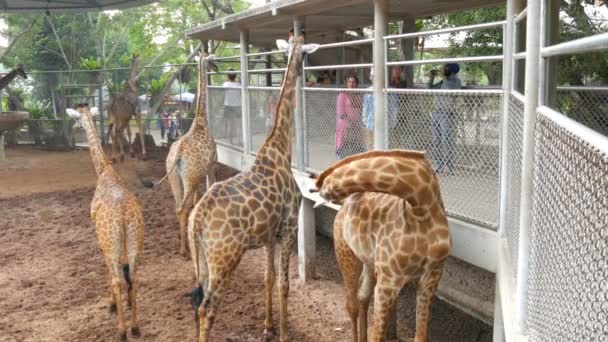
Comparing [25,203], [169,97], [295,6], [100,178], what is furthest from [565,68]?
[169,97]

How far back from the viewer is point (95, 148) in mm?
6418

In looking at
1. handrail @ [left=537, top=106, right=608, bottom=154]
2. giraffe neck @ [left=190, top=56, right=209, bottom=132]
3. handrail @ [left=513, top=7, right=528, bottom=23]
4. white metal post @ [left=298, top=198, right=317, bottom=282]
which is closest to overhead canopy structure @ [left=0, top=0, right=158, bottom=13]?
giraffe neck @ [left=190, top=56, right=209, bottom=132]

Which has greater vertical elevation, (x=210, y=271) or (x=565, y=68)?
(x=565, y=68)

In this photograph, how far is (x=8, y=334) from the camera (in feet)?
18.4

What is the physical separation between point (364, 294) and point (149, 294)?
9.46 ft

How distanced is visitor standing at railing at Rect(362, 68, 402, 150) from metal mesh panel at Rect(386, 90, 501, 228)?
85 millimetres

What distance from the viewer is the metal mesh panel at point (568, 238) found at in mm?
1427

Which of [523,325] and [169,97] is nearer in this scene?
[523,325]

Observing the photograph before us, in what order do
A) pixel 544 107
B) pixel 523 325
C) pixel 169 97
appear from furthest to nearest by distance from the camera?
pixel 169 97 → pixel 523 325 → pixel 544 107

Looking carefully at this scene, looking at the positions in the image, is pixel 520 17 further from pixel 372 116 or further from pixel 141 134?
pixel 141 134

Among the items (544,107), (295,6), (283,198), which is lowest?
(283,198)

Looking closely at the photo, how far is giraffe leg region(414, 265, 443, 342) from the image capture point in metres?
3.96

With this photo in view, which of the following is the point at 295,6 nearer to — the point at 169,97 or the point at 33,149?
the point at 169,97

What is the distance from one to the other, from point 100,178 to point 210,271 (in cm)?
216
